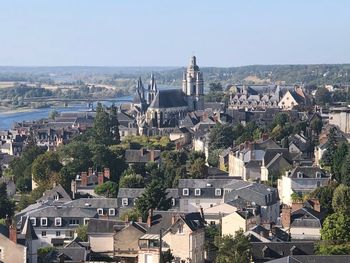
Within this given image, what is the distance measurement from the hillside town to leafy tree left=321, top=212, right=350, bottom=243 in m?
0.05

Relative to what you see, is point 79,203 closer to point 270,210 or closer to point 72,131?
point 270,210

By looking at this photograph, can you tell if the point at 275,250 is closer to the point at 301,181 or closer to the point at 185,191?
the point at 185,191

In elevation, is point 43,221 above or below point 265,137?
below

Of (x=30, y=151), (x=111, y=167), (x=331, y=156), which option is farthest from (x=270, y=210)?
(x=30, y=151)

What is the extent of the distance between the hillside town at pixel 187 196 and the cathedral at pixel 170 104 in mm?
8556

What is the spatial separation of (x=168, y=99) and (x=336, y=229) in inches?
2659

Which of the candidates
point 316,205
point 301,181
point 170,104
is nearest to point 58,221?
point 316,205

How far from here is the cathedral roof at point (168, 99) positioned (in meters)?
100

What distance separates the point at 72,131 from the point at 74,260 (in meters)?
58.1

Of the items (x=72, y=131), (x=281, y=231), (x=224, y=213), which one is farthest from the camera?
(x=72, y=131)

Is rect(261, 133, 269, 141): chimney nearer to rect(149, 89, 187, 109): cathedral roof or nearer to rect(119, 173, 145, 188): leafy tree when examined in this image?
rect(119, 173, 145, 188): leafy tree

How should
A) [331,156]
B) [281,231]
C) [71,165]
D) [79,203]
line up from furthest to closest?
[71,165]
[331,156]
[79,203]
[281,231]

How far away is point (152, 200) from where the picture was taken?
140ft

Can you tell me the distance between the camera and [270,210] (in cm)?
4334
